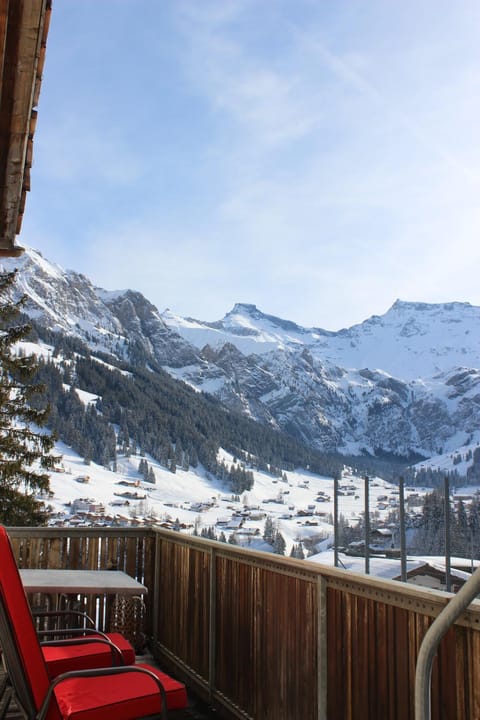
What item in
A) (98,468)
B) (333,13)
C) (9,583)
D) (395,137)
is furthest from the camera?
(98,468)

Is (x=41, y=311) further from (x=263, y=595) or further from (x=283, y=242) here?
(x=263, y=595)

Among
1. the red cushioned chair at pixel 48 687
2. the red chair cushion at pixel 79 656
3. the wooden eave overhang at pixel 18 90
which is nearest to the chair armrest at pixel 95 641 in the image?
the red chair cushion at pixel 79 656

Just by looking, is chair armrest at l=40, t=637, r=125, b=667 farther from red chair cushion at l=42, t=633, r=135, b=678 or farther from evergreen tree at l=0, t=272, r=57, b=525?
evergreen tree at l=0, t=272, r=57, b=525

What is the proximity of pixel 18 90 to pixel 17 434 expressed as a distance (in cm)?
1775

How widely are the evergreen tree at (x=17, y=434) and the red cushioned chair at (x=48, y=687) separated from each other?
1624cm

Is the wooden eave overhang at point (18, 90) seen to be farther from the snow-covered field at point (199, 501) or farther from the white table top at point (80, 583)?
the snow-covered field at point (199, 501)

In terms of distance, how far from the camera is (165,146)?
18.0 metres

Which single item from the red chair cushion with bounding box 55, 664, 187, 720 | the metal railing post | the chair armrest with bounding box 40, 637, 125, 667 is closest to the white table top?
the chair armrest with bounding box 40, 637, 125, 667

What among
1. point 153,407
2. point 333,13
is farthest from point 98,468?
point 333,13

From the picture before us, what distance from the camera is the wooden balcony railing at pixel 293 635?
2281mm

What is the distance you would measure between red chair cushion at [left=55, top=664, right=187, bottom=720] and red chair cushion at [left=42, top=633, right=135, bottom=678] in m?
0.33

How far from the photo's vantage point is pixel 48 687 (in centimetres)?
251

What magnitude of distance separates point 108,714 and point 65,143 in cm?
1238

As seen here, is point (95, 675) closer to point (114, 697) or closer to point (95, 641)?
point (114, 697)
